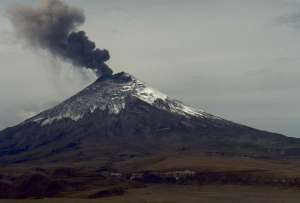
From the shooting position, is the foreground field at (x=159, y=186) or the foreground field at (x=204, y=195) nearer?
the foreground field at (x=204, y=195)

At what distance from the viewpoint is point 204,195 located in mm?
149500

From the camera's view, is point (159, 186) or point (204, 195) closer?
point (204, 195)

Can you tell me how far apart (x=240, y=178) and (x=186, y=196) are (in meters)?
36.3

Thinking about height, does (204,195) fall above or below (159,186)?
below

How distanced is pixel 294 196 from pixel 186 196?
89.3ft

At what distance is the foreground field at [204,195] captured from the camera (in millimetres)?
135625

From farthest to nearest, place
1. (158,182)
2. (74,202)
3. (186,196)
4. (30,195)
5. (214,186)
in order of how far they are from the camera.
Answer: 1. (158,182)
2. (214,186)
3. (30,195)
4. (186,196)
5. (74,202)

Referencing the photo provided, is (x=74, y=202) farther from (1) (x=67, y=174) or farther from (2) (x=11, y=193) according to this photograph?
(1) (x=67, y=174)

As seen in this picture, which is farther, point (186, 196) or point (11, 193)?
point (11, 193)

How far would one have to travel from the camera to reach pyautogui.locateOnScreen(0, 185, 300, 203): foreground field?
135625 millimetres

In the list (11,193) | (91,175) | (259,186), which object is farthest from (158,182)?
→ (11,193)

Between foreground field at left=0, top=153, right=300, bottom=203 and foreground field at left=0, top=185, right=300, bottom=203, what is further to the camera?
foreground field at left=0, top=153, right=300, bottom=203

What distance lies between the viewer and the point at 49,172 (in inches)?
7608

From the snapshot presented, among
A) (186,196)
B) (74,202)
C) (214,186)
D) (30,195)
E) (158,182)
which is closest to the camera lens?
(74,202)
